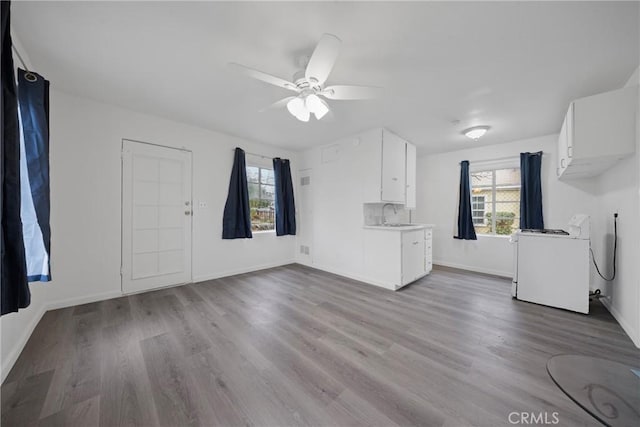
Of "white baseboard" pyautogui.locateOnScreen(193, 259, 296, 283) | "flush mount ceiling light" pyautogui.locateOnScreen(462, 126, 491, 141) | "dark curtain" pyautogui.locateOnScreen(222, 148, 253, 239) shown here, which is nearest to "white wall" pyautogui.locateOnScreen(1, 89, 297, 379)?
"dark curtain" pyautogui.locateOnScreen(222, 148, 253, 239)

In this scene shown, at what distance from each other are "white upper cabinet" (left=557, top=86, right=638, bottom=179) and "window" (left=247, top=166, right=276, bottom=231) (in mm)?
4115

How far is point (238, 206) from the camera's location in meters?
3.81

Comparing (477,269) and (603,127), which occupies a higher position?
(603,127)

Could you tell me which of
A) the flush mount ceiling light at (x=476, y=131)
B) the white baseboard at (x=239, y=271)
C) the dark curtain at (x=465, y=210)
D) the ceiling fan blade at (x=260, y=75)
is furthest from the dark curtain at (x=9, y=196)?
the dark curtain at (x=465, y=210)

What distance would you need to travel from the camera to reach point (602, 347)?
183 centimetres

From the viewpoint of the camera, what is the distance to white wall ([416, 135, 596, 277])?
3467mm

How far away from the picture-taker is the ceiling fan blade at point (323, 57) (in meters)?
1.37

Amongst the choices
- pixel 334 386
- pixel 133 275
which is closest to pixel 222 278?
pixel 133 275

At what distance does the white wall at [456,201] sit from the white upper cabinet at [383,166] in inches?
55.9

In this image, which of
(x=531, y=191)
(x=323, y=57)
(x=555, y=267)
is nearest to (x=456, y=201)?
(x=531, y=191)

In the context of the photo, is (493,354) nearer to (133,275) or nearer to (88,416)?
(88,416)

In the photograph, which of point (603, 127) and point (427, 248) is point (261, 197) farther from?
point (603, 127)

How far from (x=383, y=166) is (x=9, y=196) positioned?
350cm

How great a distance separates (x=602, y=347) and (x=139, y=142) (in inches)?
207
